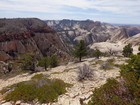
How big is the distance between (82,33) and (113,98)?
606 feet

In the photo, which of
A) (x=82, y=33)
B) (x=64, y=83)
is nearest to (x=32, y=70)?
(x=64, y=83)

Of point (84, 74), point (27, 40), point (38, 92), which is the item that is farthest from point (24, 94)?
point (27, 40)

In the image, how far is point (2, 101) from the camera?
21.7m

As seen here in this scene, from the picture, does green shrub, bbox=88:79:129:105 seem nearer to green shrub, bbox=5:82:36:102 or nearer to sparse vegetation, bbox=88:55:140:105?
sparse vegetation, bbox=88:55:140:105

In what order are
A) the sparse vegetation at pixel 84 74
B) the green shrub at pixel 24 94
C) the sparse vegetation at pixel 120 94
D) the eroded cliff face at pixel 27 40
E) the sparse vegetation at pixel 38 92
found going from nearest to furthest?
1. the sparse vegetation at pixel 120 94
2. the sparse vegetation at pixel 38 92
3. the green shrub at pixel 24 94
4. the sparse vegetation at pixel 84 74
5. the eroded cliff face at pixel 27 40

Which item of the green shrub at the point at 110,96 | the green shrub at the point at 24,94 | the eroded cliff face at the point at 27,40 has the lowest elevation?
the eroded cliff face at the point at 27,40

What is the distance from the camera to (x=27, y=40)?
90.2 meters

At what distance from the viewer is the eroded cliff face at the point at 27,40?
82.4 metres

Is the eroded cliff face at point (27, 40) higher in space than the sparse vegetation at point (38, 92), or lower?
lower

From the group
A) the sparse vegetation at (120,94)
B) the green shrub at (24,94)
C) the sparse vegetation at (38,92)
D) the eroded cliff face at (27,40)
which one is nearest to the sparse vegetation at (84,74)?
the sparse vegetation at (38,92)

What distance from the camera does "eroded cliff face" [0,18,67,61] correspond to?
82438mm

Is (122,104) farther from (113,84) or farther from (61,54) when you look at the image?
(61,54)

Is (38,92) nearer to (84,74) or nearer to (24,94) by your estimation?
(24,94)

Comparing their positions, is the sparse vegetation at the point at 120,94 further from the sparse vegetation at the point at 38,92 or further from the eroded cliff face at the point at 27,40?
the eroded cliff face at the point at 27,40
